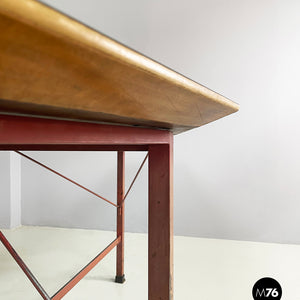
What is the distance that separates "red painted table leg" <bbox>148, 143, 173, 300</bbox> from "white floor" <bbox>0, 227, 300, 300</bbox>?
1.61 feet

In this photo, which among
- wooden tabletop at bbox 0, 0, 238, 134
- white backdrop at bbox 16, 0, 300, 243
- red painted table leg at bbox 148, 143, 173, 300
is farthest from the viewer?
white backdrop at bbox 16, 0, 300, 243

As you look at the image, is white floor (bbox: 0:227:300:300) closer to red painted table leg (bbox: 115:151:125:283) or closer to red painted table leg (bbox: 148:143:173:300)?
red painted table leg (bbox: 115:151:125:283)

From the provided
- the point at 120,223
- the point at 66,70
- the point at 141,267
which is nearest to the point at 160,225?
the point at 66,70

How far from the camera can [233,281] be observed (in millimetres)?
1083

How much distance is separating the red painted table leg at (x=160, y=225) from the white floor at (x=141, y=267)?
1.61 feet

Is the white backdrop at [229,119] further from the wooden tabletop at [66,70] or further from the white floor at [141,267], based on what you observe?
the wooden tabletop at [66,70]

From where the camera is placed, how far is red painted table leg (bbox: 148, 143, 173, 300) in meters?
0.54

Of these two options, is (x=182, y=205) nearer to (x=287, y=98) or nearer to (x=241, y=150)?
(x=241, y=150)

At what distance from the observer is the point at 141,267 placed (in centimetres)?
122

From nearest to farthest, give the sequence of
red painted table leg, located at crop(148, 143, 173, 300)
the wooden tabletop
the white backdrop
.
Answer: the wooden tabletop → red painted table leg, located at crop(148, 143, 173, 300) → the white backdrop

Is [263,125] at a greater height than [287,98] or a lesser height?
lesser

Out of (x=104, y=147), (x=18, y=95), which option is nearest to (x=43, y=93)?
(x=18, y=95)

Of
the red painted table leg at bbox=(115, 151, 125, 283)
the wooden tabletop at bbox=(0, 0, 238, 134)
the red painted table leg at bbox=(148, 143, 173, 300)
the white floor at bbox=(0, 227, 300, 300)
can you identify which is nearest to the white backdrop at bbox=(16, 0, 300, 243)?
the white floor at bbox=(0, 227, 300, 300)

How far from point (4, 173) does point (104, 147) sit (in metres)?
1.53
